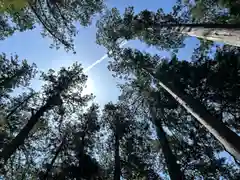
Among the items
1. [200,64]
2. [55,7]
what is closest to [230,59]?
[200,64]

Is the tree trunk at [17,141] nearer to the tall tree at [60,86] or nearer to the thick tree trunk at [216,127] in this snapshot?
the tall tree at [60,86]

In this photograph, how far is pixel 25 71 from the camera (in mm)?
20219

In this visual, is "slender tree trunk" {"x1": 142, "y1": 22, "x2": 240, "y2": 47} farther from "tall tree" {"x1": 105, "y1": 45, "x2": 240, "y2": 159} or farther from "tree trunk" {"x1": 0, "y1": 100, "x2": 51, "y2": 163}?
"tree trunk" {"x1": 0, "y1": 100, "x2": 51, "y2": 163}

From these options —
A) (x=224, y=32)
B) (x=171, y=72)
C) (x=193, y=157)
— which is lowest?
(x=224, y=32)

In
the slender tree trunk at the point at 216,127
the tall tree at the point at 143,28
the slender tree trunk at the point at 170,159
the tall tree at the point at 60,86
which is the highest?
the tall tree at the point at 143,28

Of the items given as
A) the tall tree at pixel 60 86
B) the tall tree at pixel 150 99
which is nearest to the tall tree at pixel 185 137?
the tall tree at pixel 150 99

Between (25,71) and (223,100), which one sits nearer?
(223,100)

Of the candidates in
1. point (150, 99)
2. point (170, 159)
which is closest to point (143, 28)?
point (150, 99)

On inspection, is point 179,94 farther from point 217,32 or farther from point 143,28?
point 143,28

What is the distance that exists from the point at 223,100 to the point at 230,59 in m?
2.46

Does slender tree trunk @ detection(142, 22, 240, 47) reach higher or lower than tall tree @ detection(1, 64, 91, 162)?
lower

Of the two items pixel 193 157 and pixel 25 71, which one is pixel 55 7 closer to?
pixel 25 71

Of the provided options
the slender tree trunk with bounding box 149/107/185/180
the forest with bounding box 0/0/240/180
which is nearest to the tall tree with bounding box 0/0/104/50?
the forest with bounding box 0/0/240/180

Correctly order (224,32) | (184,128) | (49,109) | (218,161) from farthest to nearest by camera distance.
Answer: (49,109)
(184,128)
(218,161)
(224,32)
